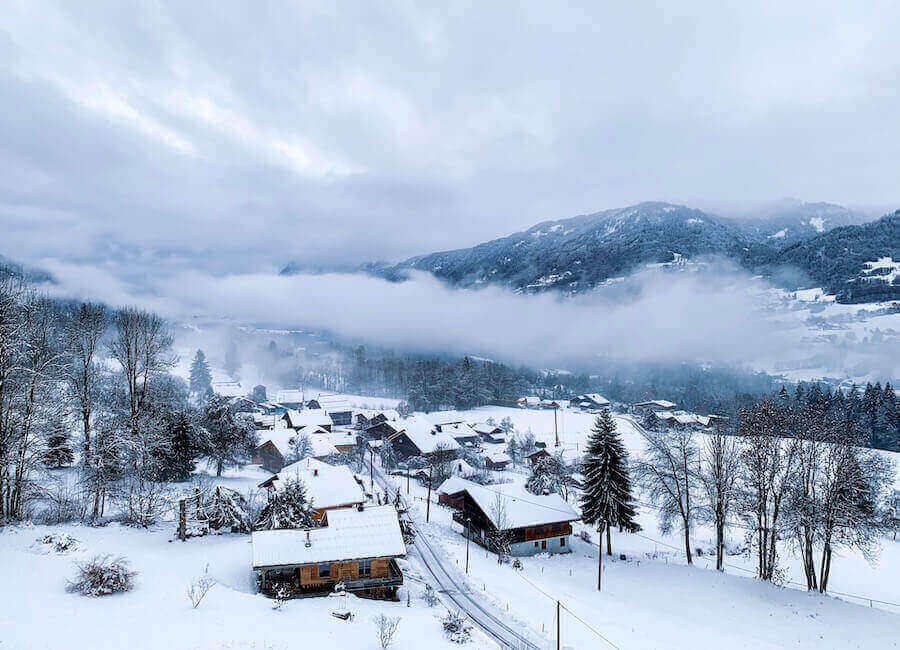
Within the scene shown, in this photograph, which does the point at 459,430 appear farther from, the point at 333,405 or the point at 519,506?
the point at 519,506

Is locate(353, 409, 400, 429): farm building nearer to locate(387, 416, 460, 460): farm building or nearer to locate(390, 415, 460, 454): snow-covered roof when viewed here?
locate(390, 415, 460, 454): snow-covered roof

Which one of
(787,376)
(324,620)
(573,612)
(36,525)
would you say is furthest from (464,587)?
(787,376)

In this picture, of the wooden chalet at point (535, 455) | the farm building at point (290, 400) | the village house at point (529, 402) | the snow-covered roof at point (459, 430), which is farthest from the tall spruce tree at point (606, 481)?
the farm building at point (290, 400)

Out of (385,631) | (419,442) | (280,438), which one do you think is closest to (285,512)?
(385,631)

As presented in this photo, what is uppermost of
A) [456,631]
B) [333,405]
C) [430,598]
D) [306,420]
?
[456,631]

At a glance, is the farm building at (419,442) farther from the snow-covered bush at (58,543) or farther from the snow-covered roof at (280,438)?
the snow-covered bush at (58,543)

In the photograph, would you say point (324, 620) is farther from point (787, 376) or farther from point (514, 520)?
point (787, 376)
